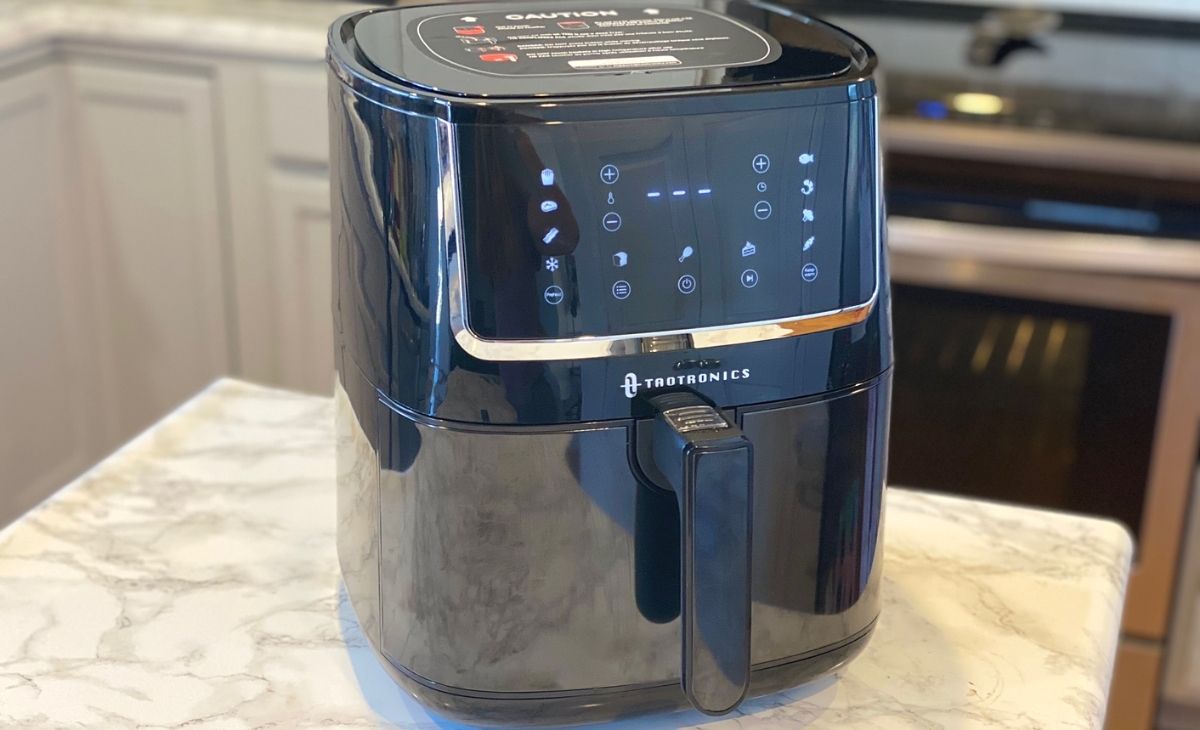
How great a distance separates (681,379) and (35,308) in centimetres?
166

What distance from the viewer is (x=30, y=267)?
6.26 ft

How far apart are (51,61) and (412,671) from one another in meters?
1.58

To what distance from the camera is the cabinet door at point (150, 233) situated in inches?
74.3

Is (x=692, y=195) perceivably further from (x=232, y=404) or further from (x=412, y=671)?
(x=232, y=404)

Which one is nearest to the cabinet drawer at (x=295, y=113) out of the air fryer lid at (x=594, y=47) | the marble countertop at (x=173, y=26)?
the marble countertop at (x=173, y=26)

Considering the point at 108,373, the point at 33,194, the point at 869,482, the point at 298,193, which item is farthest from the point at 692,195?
the point at 108,373

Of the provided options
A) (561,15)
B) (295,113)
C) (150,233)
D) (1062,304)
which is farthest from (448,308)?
(150,233)

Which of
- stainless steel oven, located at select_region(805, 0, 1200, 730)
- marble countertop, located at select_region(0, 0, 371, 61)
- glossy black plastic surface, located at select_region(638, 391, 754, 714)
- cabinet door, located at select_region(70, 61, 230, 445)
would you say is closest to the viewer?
glossy black plastic surface, located at select_region(638, 391, 754, 714)

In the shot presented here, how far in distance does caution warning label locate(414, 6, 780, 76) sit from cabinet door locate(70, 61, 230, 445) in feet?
4.45

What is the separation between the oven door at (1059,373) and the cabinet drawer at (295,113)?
2.62 ft

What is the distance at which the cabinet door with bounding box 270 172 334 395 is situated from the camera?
187 cm

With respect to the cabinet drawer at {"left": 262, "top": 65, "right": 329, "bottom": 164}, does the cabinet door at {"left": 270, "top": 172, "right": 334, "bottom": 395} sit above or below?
below

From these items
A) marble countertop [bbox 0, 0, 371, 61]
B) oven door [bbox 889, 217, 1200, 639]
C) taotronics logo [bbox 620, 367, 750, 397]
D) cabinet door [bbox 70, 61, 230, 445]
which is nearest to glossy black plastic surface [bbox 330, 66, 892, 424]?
taotronics logo [bbox 620, 367, 750, 397]

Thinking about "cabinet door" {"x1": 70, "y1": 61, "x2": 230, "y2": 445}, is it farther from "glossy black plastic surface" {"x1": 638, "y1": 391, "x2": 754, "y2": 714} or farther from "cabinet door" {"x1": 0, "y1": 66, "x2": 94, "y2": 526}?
"glossy black plastic surface" {"x1": 638, "y1": 391, "x2": 754, "y2": 714}
